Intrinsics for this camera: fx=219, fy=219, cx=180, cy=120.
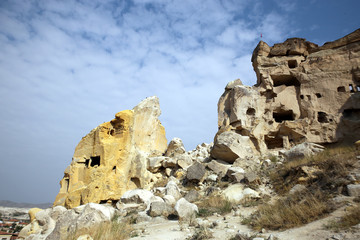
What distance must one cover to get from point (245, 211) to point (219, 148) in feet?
16.1

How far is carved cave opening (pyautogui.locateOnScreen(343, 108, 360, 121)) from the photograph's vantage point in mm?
12712

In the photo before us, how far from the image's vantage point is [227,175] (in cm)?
854

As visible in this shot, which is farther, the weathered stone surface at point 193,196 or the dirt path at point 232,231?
the weathered stone surface at point 193,196

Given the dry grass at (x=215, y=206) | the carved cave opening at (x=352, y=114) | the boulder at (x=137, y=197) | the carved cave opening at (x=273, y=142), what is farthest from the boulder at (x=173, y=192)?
the carved cave opening at (x=352, y=114)

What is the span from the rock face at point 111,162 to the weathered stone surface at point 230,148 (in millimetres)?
3786

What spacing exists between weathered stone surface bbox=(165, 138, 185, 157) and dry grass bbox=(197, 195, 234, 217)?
6335 millimetres

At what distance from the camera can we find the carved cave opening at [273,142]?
13.7 meters

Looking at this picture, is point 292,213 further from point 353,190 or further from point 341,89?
point 341,89

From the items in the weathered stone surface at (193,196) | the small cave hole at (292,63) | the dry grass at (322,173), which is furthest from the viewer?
the small cave hole at (292,63)

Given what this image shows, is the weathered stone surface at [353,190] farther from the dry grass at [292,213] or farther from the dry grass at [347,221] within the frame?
the dry grass at [347,221]

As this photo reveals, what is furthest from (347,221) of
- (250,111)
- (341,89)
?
(341,89)

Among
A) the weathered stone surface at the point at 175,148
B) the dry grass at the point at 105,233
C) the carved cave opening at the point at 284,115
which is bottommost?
the dry grass at the point at 105,233

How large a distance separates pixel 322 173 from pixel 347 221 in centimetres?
252

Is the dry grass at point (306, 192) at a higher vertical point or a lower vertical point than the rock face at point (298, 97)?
lower
